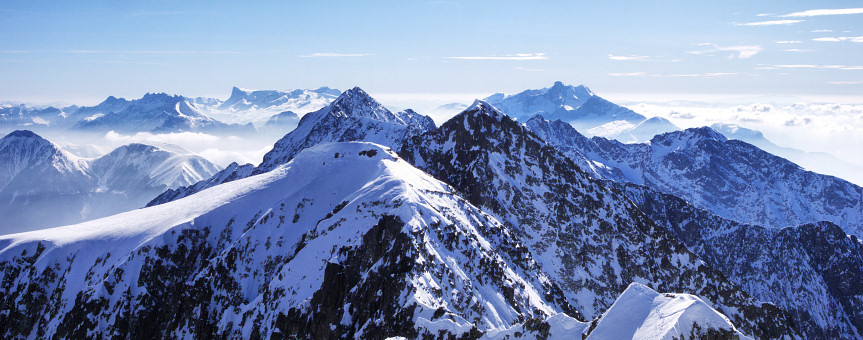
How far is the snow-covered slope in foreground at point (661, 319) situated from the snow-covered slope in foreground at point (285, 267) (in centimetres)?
2881

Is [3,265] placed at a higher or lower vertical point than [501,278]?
higher

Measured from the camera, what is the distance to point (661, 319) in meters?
44.3

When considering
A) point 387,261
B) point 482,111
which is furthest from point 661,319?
point 482,111

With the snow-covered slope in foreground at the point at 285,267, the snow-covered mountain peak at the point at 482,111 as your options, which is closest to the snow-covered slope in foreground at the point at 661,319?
the snow-covered slope in foreground at the point at 285,267

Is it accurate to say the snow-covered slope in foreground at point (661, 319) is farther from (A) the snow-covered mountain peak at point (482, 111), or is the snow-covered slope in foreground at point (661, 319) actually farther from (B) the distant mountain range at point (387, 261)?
(A) the snow-covered mountain peak at point (482, 111)

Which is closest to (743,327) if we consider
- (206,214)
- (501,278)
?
(501,278)

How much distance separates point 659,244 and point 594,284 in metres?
32.3

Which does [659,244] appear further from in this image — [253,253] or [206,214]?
[206,214]

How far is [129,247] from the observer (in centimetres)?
12156

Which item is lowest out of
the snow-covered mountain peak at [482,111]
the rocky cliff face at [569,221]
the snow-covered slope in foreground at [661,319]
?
the rocky cliff face at [569,221]

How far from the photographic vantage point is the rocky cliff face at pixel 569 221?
145 metres

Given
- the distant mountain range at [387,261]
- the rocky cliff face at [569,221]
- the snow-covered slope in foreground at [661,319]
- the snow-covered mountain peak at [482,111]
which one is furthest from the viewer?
the snow-covered mountain peak at [482,111]

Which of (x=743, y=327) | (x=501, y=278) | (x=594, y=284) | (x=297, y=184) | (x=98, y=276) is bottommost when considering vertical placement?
(x=743, y=327)

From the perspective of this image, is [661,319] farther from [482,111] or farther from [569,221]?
[482,111]
